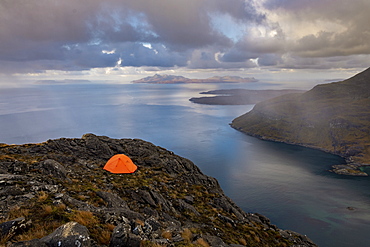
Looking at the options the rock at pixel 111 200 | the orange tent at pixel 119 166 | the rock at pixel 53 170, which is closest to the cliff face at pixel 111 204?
the rock at pixel 53 170

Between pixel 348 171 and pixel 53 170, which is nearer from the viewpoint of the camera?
pixel 53 170

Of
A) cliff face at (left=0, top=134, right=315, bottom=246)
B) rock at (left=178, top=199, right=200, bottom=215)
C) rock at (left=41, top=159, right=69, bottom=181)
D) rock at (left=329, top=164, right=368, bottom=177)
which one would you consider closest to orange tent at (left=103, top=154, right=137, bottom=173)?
cliff face at (left=0, top=134, right=315, bottom=246)

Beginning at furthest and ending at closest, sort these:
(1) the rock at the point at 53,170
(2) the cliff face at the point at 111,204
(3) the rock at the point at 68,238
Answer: (1) the rock at the point at 53,170, (2) the cliff face at the point at 111,204, (3) the rock at the point at 68,238

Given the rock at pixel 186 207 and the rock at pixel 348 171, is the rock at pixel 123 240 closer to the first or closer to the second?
the rock at pixel 186 207

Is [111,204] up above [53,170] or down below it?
below

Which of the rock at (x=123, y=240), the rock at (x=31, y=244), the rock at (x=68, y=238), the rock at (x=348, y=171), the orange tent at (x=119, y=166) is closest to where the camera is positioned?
the rock at (x=31, y=244)

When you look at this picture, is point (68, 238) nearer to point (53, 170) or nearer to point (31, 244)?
point (31, 244)

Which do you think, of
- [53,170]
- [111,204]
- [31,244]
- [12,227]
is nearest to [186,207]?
[111,204]

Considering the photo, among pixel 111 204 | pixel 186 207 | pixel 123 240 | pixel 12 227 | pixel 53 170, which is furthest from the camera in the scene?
pixel 186 207
